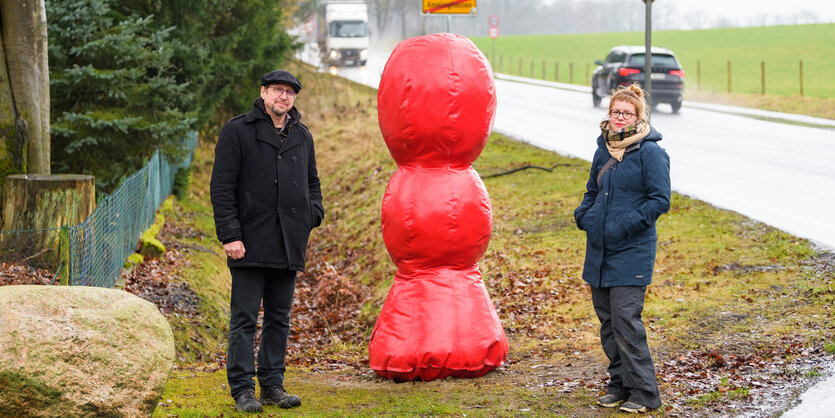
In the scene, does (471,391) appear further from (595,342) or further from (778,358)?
(778,358)

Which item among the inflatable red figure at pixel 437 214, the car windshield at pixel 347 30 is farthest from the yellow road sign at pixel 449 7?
the car windshield at pixel 347 30

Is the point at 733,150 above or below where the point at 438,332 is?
above

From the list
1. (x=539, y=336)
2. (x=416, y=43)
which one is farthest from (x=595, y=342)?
(x=416, y=43)

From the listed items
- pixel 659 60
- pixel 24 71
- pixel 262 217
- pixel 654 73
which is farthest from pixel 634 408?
pixel 659 60

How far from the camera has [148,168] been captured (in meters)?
12.1

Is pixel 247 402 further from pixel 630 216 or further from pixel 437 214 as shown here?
pixel 630 216

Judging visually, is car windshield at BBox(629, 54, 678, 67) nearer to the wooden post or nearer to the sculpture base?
the wooden post

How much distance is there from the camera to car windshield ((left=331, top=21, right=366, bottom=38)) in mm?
42625

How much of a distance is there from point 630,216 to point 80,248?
4.89m

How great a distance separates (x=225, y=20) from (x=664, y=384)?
550 inches

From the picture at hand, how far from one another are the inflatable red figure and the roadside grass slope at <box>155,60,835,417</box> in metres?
0.28

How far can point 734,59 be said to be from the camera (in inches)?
2179

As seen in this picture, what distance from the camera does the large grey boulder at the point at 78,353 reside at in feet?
14.1

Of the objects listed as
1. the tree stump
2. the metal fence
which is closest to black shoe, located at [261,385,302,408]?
the metal fence
